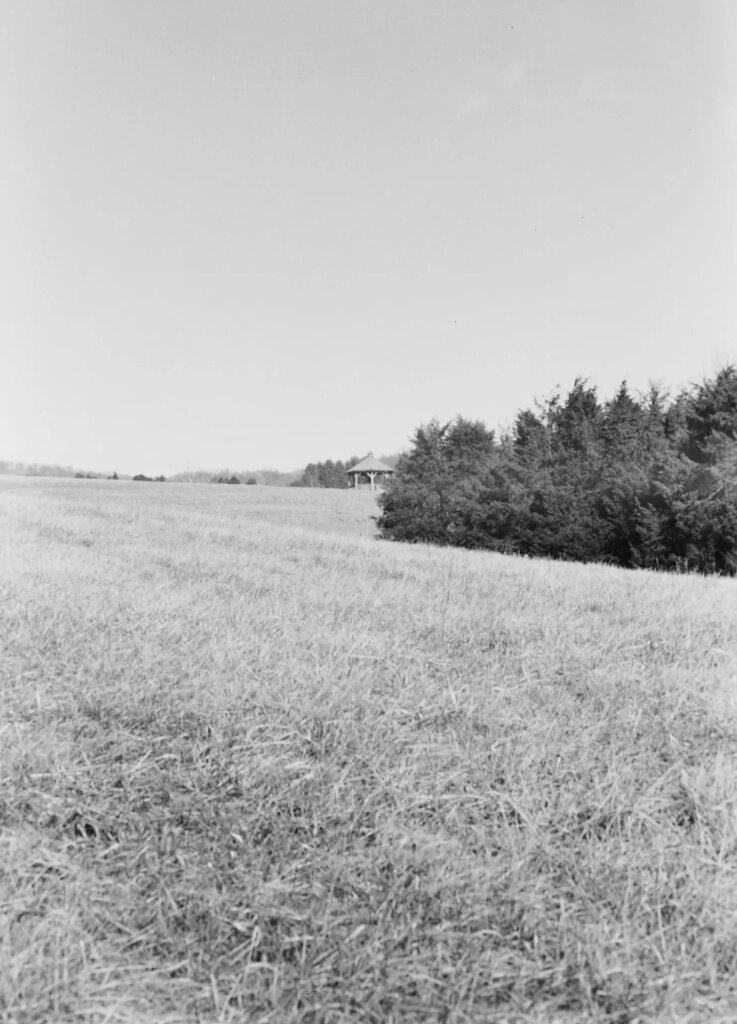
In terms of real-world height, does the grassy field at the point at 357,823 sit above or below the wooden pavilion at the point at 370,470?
below

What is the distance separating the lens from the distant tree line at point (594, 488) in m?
16.4

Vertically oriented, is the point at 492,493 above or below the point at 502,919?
above

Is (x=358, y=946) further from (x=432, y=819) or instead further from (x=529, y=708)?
(x=529, y=708)

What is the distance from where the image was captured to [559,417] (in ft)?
94.0

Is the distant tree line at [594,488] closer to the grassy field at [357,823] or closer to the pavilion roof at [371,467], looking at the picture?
the grassy field at [357,823]

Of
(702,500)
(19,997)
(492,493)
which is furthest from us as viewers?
(492,493)

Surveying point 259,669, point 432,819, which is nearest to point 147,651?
point 259,669

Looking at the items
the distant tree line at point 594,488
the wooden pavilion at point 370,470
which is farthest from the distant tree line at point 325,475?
the distant tree line at point 594,488

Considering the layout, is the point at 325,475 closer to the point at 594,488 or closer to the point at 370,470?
the point at 370,470

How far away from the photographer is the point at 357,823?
8.41ft

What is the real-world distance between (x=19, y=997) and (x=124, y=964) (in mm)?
274

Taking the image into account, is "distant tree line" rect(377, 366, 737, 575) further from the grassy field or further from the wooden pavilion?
the wooden pavilion

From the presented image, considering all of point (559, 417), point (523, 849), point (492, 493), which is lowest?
point (523, 849)

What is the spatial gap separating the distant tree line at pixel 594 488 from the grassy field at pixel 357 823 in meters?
12.9
